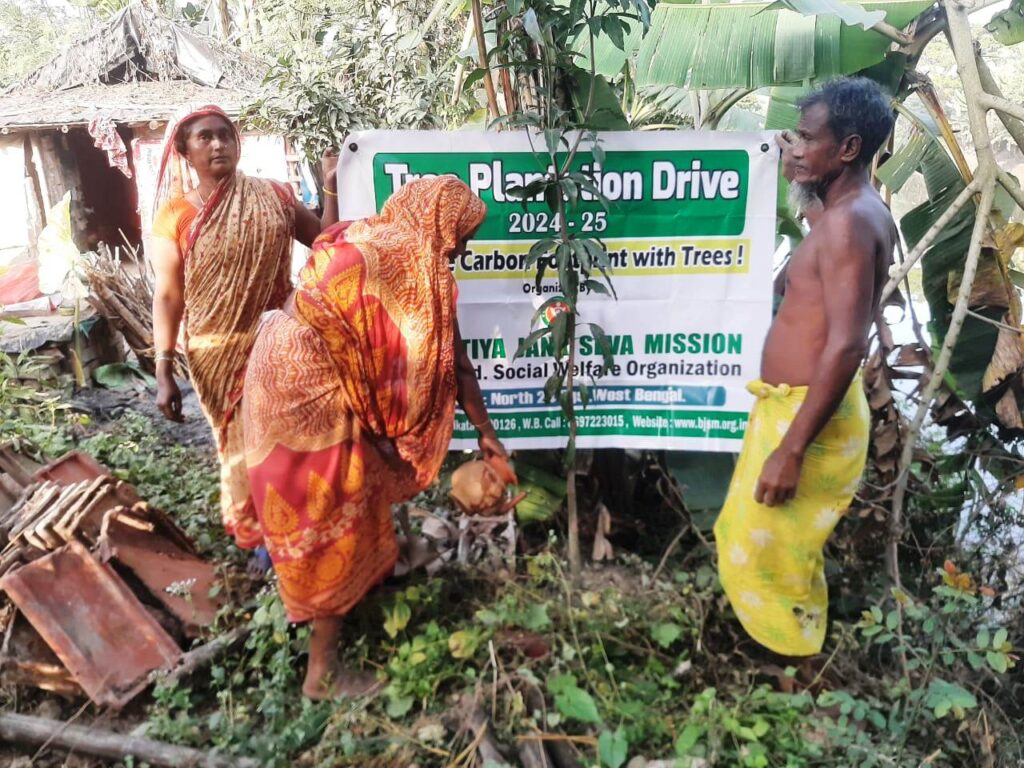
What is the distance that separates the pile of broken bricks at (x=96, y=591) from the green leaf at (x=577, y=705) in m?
1.43

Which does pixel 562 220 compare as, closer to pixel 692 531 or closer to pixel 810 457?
pixel 810 457

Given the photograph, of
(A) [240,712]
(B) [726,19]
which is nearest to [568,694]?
(A) [240,712]

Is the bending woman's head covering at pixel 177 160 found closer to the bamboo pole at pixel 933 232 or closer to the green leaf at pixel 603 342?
the green leaf at pixel 603 342

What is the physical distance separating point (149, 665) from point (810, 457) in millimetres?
2492

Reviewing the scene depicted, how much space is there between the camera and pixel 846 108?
2.35 meters

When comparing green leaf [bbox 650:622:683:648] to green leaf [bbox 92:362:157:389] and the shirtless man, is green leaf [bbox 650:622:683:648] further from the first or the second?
green leaf [bbox 92:362:157:389]

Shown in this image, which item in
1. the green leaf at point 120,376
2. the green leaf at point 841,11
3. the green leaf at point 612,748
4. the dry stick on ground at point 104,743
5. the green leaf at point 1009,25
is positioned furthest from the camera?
the green leaf at point 120,376

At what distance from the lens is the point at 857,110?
7.72 feet

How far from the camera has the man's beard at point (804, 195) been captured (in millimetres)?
2502

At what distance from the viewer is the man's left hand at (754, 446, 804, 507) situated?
2.53 m

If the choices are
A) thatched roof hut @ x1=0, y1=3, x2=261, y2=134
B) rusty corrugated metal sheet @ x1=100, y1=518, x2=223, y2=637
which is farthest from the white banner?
thatched roof hut @ x1=0, y1=3, x2=261, y2=134

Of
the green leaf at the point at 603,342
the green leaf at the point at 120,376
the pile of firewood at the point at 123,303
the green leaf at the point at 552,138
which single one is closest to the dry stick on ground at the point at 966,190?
the green leaf at the point at 603,342

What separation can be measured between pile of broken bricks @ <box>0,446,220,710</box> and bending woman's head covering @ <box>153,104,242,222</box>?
1.33 m

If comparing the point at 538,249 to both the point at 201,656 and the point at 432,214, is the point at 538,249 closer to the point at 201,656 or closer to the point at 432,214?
the point at 432,214
